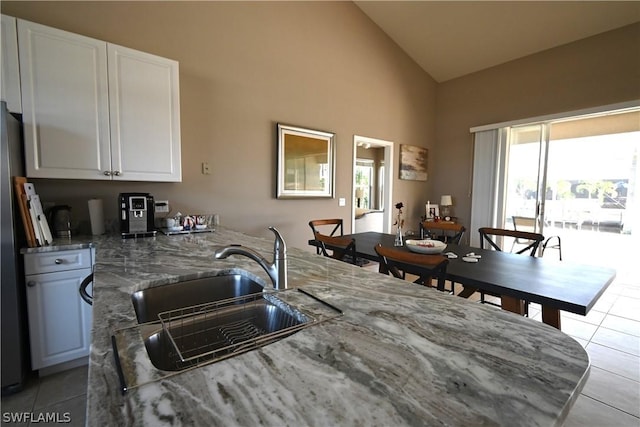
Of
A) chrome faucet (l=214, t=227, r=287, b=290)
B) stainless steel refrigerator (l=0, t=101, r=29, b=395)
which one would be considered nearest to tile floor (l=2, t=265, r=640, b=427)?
stainless steel refrigerator (l=0, t=101, r=29, b=395)

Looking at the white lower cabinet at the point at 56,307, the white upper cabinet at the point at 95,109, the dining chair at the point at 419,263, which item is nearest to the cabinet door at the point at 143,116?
the white upper cabinet at the point at 95,109

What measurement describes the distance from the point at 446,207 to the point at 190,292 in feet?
17.1

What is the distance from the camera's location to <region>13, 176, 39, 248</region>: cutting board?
1.75 meters

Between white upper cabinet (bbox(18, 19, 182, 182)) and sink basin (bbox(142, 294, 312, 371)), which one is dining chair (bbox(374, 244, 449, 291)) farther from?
white upper cabinet (bbox(18, 19, 182, 182))

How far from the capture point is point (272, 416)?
478 mm

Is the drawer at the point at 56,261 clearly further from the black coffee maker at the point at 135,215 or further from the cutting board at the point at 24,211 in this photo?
the black coffee maker at the point at 135,215

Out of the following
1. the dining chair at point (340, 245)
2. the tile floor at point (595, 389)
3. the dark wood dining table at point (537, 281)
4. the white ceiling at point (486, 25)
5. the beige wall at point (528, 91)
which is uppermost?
the white ceiling at point (486, 25)

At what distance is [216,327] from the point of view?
1.03m

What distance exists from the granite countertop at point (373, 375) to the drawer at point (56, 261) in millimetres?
1235

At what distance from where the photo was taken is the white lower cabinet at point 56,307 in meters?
1.79

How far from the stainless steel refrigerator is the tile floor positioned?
15cm

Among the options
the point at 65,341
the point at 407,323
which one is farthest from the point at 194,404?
the point at 65,341

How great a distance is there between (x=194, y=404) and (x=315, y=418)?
0.72ft

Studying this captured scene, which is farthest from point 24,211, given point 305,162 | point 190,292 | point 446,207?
point 446,207
